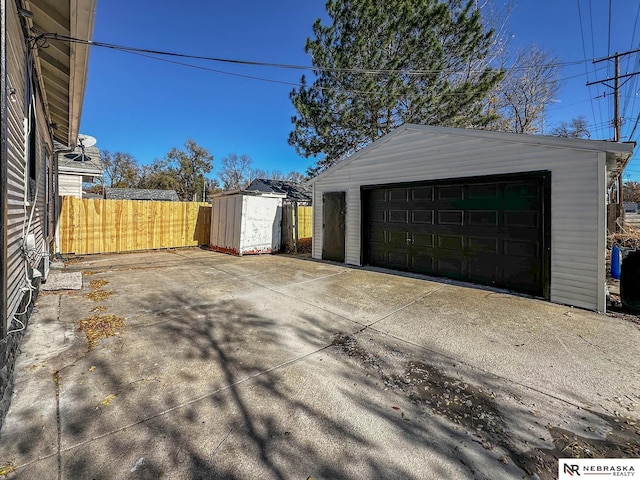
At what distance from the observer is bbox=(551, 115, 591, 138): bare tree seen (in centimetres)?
1704

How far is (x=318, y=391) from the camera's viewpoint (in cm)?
219

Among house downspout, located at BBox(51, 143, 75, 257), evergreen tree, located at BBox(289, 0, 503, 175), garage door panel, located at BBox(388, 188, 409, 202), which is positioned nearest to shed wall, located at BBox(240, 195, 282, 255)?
evergreen tree, located at BBox(289, 0, 503, 175)

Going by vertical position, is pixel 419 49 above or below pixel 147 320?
above

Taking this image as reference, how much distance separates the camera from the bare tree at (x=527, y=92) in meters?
14.3

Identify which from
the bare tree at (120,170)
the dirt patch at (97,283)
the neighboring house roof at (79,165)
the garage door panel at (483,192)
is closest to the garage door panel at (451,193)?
the garage door panel at (483,192)

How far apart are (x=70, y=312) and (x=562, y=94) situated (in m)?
21.6

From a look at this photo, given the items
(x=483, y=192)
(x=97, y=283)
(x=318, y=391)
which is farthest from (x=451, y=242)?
(x=97, y=283)

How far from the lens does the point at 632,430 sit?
182 cm

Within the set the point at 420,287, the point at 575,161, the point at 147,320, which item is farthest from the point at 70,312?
the point at 575,161

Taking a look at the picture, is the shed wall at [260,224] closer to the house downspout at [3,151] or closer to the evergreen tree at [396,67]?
the evergreen tree at [396,67]

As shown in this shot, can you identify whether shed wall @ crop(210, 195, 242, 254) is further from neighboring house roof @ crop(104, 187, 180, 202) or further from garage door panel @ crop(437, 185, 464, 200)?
neighboring house roof @ crop(104, 187, 180, 202)

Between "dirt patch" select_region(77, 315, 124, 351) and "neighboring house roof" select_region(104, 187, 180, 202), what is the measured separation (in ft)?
99.4

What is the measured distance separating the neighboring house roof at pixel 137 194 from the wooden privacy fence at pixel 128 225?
74.5 feet

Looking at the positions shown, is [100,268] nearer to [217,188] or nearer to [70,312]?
[70,312]
